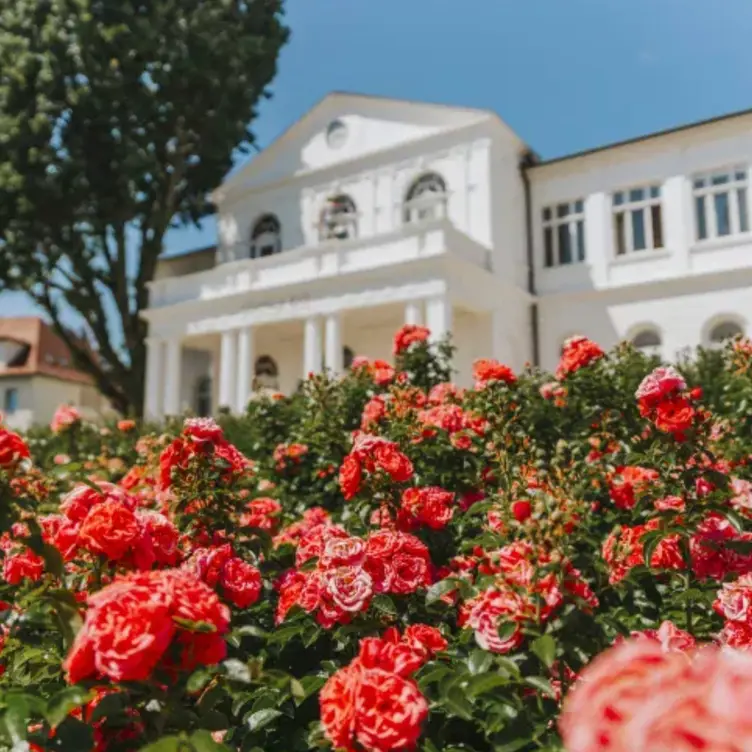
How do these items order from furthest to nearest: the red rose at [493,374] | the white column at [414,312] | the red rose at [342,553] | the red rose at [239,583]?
the white column at [414,312] → the red rose at [493,374] → the red rose at [239,583] → the red rose at [342,553]

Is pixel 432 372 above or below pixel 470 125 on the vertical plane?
below

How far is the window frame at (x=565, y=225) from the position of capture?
23.1 meters

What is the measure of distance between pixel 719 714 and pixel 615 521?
3371 mm

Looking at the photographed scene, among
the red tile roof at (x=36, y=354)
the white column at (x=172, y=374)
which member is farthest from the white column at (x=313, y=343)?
the red tile roof at (x=36, y=354)

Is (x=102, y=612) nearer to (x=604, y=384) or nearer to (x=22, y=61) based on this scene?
(x=604, y=384)

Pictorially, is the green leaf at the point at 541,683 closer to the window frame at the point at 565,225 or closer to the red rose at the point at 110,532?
the red rose at the point at 110,532

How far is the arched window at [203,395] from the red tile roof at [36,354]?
56.2 ft

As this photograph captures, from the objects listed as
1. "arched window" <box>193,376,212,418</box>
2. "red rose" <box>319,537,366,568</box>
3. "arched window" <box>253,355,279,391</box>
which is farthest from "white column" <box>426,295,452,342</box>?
"red rose" <box>319,537,366,568</box>

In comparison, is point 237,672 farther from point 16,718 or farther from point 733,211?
point 733,211

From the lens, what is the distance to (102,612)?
1.63 metres

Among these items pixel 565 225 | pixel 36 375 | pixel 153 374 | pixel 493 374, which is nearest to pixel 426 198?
pixel 565 225

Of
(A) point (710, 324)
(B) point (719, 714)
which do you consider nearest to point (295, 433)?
(B) point (719, 714)

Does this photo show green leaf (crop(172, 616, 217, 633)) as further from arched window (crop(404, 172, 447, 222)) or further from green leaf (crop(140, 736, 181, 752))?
arched window (crop(404, 172, 447, 222))

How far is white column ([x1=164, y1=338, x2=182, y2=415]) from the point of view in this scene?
24328 mm
